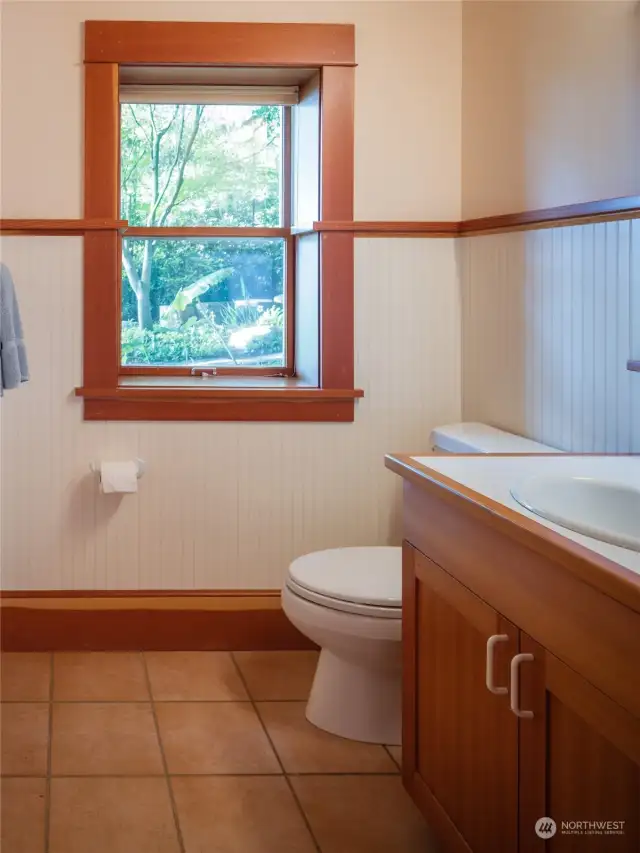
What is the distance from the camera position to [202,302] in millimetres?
3576

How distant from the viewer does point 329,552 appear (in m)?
2.95

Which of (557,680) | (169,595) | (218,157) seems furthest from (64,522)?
(557,680)

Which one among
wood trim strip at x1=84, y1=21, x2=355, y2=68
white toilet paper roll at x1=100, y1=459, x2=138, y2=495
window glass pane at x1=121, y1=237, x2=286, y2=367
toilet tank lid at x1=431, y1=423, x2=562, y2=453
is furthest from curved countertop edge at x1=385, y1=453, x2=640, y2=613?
wood trim strip at x1=84, y1=21, x2=355, y2=68

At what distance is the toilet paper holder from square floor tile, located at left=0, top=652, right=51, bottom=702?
0.62 metres

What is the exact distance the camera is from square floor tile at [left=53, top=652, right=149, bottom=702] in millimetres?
2998

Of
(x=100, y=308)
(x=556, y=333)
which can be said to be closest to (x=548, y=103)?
(x=556, y=333)

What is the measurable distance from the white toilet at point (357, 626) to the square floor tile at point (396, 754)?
0.07ft

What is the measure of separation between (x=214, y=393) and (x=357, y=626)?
108 centimetres

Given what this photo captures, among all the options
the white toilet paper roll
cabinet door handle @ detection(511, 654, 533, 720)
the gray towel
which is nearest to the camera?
cabinet door handle @ detection(511, 654, 533, 720)

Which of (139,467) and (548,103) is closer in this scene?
(548,103)

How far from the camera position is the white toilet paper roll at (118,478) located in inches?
128

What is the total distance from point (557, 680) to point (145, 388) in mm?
2192

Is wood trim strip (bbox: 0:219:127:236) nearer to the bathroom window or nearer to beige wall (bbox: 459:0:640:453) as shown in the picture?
the bathroom window

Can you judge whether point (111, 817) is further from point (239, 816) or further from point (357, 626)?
point (357, 626)
